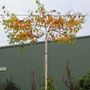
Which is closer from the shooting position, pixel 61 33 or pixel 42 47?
pixel 61 33

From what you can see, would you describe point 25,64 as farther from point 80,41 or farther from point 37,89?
point 80,41

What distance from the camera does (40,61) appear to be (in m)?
31.8

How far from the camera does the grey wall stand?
94.8ft

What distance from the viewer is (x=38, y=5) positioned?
1742 cm

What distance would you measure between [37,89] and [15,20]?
14915 mm

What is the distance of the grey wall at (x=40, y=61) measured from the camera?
2889 cm

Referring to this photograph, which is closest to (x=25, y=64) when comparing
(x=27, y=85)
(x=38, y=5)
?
(x=27, y=85)

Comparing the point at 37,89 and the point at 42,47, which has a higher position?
the point at 42,47

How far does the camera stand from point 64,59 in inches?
1178

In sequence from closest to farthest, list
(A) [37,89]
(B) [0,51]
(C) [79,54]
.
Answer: (C) [79,54]
(A) [37,89]
(B) [0,51]

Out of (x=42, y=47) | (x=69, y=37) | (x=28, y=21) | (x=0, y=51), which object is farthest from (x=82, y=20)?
(x=0, y=51)

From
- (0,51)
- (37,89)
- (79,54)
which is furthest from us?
(0,51)

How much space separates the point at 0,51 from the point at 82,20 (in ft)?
59.4

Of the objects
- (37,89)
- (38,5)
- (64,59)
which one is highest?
(38,5)
